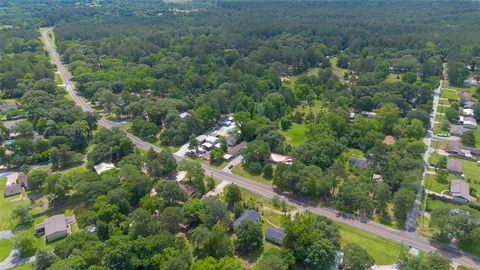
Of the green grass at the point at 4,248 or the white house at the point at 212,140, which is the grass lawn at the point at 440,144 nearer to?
the white house at the point at 212,140

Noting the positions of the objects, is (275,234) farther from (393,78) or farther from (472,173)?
(393,78)

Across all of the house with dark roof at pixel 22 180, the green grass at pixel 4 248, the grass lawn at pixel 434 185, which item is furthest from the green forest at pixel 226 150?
the green grass at pixel 4 248

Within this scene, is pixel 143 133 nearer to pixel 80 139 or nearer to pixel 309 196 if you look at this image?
pixel 80 139

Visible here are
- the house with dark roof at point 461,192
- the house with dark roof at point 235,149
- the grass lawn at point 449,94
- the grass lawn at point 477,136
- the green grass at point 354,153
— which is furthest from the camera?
the grass lawn at point 449,94

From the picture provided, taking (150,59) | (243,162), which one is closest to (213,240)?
(243,162)

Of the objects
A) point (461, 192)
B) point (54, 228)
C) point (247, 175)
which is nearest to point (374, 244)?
point (461, 192)

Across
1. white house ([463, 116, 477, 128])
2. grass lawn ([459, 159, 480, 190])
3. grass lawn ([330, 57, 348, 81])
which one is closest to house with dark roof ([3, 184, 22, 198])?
grass lawn ([459, 159, 480, 190])

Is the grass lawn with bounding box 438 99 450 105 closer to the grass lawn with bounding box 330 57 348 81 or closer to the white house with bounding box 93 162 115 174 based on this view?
the grass lawn with bounding box 330 57 348 81
